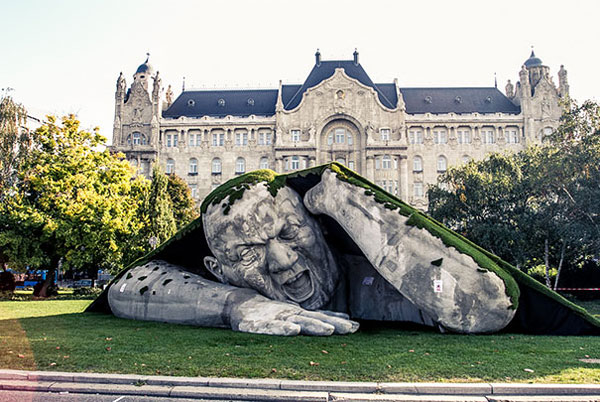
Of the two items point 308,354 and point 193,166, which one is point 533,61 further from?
point 308,354

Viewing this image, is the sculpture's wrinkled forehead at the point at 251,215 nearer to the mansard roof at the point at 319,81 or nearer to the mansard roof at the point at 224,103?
the mansard roof at the point at 319,81

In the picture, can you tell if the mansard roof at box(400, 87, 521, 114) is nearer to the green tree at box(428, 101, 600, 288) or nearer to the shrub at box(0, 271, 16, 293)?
the green tree at box(428, 101, 600, 288)

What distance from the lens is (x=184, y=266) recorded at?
787 inches

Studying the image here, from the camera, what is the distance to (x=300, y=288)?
15922mm

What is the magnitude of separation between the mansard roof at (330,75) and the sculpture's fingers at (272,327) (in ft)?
181

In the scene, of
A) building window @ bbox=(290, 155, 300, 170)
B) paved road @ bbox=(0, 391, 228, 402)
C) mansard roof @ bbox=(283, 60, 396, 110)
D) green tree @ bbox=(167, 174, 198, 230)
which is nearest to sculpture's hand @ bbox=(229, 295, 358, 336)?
paved road @ bbox=(0, 391, 228, 402)

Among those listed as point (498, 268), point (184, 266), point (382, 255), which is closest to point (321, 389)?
point (382, 255)

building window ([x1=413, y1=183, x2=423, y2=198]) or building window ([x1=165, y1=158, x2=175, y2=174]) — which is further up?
building window ([x1=165, y1=158, x2=175, y2=174])

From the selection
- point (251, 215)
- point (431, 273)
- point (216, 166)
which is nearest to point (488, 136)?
point (216, 166)

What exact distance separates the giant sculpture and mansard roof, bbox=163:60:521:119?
51.6m

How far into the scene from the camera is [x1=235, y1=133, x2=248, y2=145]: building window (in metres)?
66.7

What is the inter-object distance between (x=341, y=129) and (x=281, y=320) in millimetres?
53761

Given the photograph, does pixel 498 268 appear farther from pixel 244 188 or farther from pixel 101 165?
pixel 101 165

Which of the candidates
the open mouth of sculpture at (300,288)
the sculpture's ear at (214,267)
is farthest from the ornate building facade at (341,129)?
the open mouth of sculpture at (300,288)
